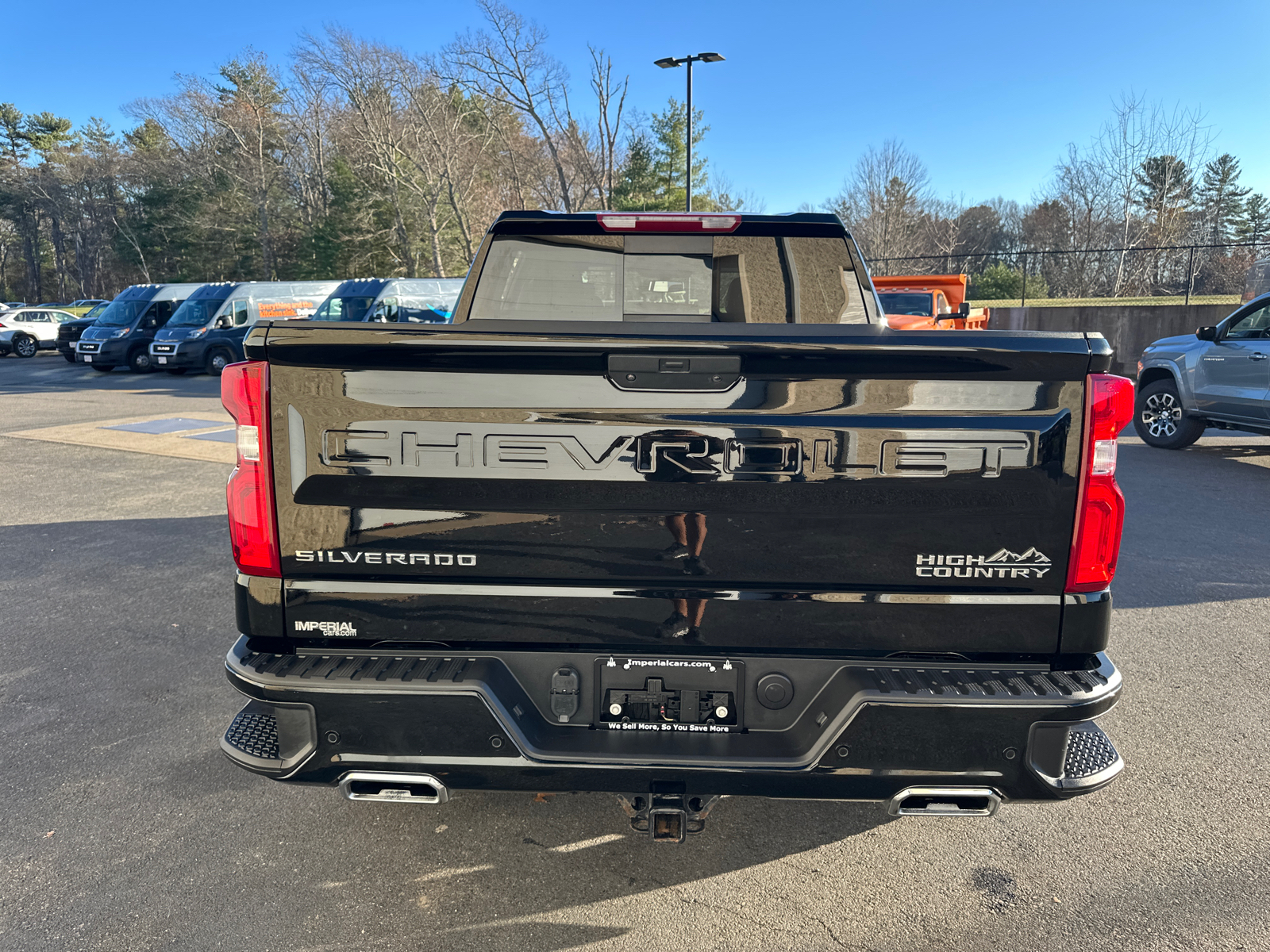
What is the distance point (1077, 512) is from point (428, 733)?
1.77 metres

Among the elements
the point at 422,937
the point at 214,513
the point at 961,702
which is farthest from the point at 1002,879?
the point at 214,513

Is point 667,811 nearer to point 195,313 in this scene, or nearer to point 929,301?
point 929,301

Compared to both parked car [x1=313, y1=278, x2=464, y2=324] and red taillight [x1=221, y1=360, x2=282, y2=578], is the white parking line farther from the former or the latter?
parked car [x1=313, y1=278, x2=464, y2=324]

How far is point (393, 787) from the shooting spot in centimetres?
235

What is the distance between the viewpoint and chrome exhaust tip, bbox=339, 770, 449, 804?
231 centimetres

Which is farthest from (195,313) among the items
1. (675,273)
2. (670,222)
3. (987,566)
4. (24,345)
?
(987,566)

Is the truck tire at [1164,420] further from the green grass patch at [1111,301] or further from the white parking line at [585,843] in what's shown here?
the green grass patch at [1111,301]

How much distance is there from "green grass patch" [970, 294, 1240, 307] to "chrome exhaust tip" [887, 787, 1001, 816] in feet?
74.5

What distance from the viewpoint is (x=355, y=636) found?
2342 mm

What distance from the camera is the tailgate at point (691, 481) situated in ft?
7.09

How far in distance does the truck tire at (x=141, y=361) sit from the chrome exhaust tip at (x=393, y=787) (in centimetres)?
2537

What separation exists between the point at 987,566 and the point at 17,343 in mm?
37480

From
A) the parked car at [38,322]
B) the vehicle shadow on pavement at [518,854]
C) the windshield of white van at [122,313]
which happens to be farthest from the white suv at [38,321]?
the vehicle shadow on pavement at [518,854]

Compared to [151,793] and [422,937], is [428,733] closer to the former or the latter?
[422,937]
